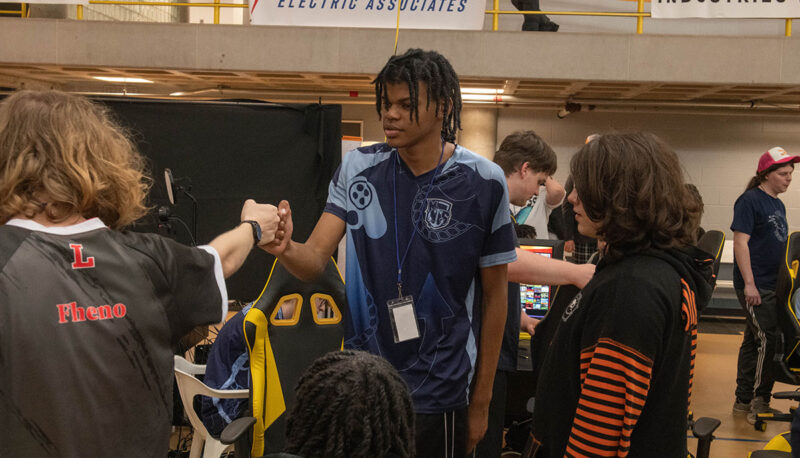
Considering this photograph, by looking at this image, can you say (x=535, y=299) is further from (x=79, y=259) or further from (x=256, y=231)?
(x=79, y=259)

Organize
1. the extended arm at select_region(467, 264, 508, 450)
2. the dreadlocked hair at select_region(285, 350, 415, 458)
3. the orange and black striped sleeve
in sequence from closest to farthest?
the dreadlocked hair at select_region(285, 350, 415, 458)
the orange and black striped sleeve
the extended arm at select_region(467, 264, 508, 450)

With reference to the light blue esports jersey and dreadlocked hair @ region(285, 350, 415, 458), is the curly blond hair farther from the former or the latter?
the light blue esports jersey

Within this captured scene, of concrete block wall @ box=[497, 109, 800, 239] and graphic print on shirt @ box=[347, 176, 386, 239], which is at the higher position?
concrete block wall @ box=[497, 109, 800, 239]

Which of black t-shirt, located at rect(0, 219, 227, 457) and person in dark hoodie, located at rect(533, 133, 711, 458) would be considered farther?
person in dark hoodie, located at rect(533, 133, 711, 458)

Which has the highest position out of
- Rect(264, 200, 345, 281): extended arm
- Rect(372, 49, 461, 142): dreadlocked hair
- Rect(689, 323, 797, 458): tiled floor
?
Rect(372, 49, 461, 142): dreadlocked hair

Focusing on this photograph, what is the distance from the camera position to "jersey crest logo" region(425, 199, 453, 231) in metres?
1.68

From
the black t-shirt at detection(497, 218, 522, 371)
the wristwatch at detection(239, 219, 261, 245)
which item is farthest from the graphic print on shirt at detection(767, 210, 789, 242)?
the wristwatch at detection(239, 219, 261, 245)

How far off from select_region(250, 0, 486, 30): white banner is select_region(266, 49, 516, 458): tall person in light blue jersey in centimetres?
461

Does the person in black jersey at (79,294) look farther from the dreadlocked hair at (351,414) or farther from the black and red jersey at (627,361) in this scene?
the black and red jersey at (627,361)

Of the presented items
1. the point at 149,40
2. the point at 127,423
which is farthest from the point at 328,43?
the point at 127,423

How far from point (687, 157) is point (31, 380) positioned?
8.86m

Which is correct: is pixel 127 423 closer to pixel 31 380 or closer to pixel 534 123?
pixel 31 380

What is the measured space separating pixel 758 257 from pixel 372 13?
12.5 feet

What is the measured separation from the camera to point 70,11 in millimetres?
Answer: 7957
